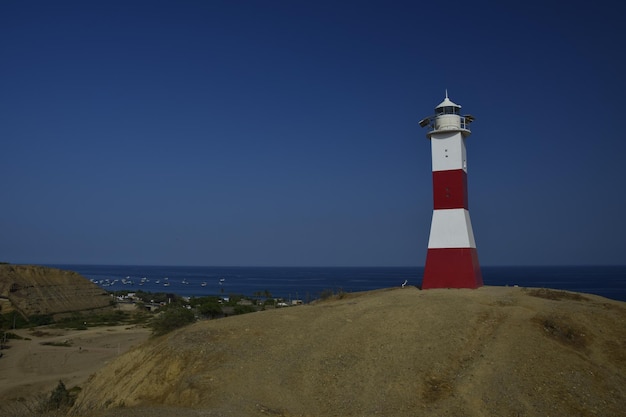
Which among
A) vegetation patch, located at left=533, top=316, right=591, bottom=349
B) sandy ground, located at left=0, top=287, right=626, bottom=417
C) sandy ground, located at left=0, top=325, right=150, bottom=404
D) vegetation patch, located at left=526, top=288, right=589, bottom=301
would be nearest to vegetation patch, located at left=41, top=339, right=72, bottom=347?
sandy ground, located at left=0, top=325, right=150, bottom=404

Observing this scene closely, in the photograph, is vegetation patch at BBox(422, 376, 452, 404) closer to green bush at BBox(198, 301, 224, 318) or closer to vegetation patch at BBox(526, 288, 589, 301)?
vegetation patch at BBox(526, 288, 589, 301)

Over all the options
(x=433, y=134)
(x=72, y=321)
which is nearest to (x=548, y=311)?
(x=433, y=134)

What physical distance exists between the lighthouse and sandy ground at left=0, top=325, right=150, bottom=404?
2069 centimetres

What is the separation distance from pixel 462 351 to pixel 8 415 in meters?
13.2

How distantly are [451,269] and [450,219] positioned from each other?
235 centimetres

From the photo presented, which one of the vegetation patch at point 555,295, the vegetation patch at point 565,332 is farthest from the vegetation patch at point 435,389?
the vegetation patch at point 555,295

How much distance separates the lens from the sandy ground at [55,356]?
95.2 feet

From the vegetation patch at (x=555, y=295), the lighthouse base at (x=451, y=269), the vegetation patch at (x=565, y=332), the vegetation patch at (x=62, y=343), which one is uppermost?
the lighthouse base at (x=451, y=269)

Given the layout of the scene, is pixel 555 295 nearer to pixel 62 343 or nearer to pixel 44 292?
pixel 62 343

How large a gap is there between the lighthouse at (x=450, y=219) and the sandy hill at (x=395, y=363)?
3.41m

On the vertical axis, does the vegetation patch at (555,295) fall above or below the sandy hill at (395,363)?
above

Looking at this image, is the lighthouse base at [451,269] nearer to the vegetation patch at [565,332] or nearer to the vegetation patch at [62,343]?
the vegetation patch at [565,332]

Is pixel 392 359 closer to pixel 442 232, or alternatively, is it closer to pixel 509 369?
pixel 509 369

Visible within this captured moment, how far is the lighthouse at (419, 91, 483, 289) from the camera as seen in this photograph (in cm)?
2316
